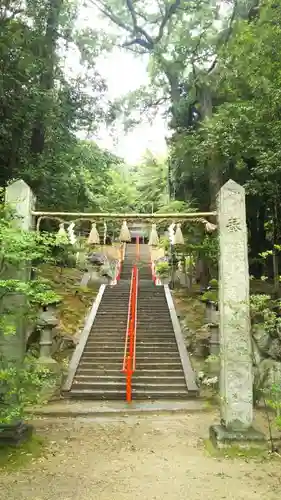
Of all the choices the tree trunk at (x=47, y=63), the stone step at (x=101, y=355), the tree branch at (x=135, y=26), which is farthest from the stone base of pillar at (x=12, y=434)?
the tree branch at (x=135, y=26)

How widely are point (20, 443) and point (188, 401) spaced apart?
4597mm

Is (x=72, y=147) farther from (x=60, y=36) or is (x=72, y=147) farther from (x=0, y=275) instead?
(x=0, y=275)

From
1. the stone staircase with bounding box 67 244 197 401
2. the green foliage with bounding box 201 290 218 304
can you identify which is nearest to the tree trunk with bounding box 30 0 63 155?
the stone staircase with bounding box 67 244 197 401

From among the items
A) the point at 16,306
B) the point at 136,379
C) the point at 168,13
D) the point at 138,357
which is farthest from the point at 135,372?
the point at 168,13

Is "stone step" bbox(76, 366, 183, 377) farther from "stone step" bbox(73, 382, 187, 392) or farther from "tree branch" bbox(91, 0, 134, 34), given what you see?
"tree branch" bbox(91, 0, 134, 34)

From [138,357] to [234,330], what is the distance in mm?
5786

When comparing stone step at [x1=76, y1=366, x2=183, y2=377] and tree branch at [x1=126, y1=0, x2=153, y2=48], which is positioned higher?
tree branch at [x1=126, y1=0, x2=153, y2=48]

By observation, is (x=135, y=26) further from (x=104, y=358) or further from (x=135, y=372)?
(x=135, y=372)

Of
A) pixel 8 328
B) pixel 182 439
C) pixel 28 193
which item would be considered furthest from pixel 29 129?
pixel 182 439

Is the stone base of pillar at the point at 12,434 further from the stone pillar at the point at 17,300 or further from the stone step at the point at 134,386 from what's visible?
the stone step at the point at 134,386

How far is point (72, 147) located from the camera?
1462cm

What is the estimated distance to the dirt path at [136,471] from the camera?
464 cm

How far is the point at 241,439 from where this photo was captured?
5.90 m

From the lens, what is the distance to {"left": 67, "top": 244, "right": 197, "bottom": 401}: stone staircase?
9.90 meters
